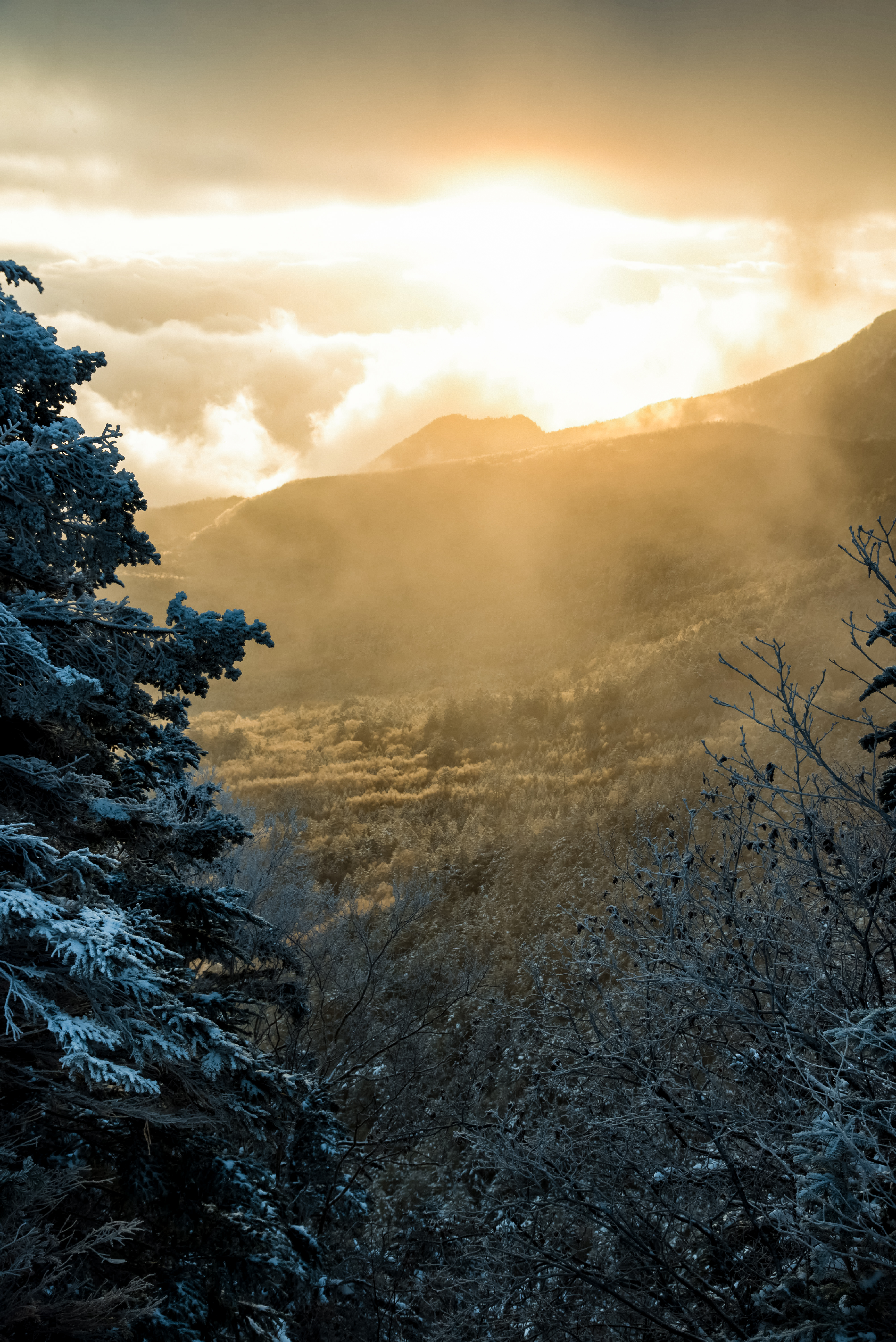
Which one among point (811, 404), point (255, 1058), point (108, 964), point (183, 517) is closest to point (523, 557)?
point (811, 404)

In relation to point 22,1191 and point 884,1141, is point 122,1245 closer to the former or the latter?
point 22,1191

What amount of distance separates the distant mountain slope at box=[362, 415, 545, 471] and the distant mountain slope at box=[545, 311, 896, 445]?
1258 inches

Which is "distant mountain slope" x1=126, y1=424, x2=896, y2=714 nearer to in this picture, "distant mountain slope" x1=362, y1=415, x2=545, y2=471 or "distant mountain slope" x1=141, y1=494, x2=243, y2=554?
"distant mountain slope" x1=141, y1=494, x2=243, y2=554

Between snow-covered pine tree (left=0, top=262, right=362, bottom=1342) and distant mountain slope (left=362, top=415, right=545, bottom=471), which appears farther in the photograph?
distant mountain slope (left=362, top=415, right=545, bottom=471)

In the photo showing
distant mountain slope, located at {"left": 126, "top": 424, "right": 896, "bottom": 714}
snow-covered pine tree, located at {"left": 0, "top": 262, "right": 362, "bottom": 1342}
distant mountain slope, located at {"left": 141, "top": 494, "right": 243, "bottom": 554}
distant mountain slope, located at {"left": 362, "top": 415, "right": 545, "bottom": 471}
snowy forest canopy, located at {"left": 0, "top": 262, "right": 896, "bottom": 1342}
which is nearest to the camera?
snowy forest canopy, located at {"left": 0, "top": 262, "right": 896, "bottom": 1342}

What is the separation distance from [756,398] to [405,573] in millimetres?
33551

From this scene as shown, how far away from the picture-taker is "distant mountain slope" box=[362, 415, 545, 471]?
314ft

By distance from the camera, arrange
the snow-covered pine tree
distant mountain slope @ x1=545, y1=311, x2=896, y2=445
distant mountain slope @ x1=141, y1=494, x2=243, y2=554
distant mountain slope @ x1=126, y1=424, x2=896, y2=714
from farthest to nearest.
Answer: distant mountain slope @ x1=141, y1=494, x2=243, y2=554 → distant mountain slope @ x1=545, y1=311, x2=896, y2=445 → distant mountain slope @ x1=126, y1=424, x2=896, y2=714 → the snow-covered pine tree

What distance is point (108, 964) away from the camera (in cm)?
341

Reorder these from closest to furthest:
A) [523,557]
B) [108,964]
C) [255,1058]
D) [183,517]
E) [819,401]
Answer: [108,964], [255,1058], [523,557], [819,401], [183,517]

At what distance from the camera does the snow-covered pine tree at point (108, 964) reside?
3807mm

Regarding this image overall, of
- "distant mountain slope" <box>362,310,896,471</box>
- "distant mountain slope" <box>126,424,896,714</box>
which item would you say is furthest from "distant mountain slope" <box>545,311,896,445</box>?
"distant mountain slope" <box>126,424,896,714</box>

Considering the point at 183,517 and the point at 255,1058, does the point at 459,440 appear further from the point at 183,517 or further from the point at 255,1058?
the point at 255,1058

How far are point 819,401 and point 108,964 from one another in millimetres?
63344
